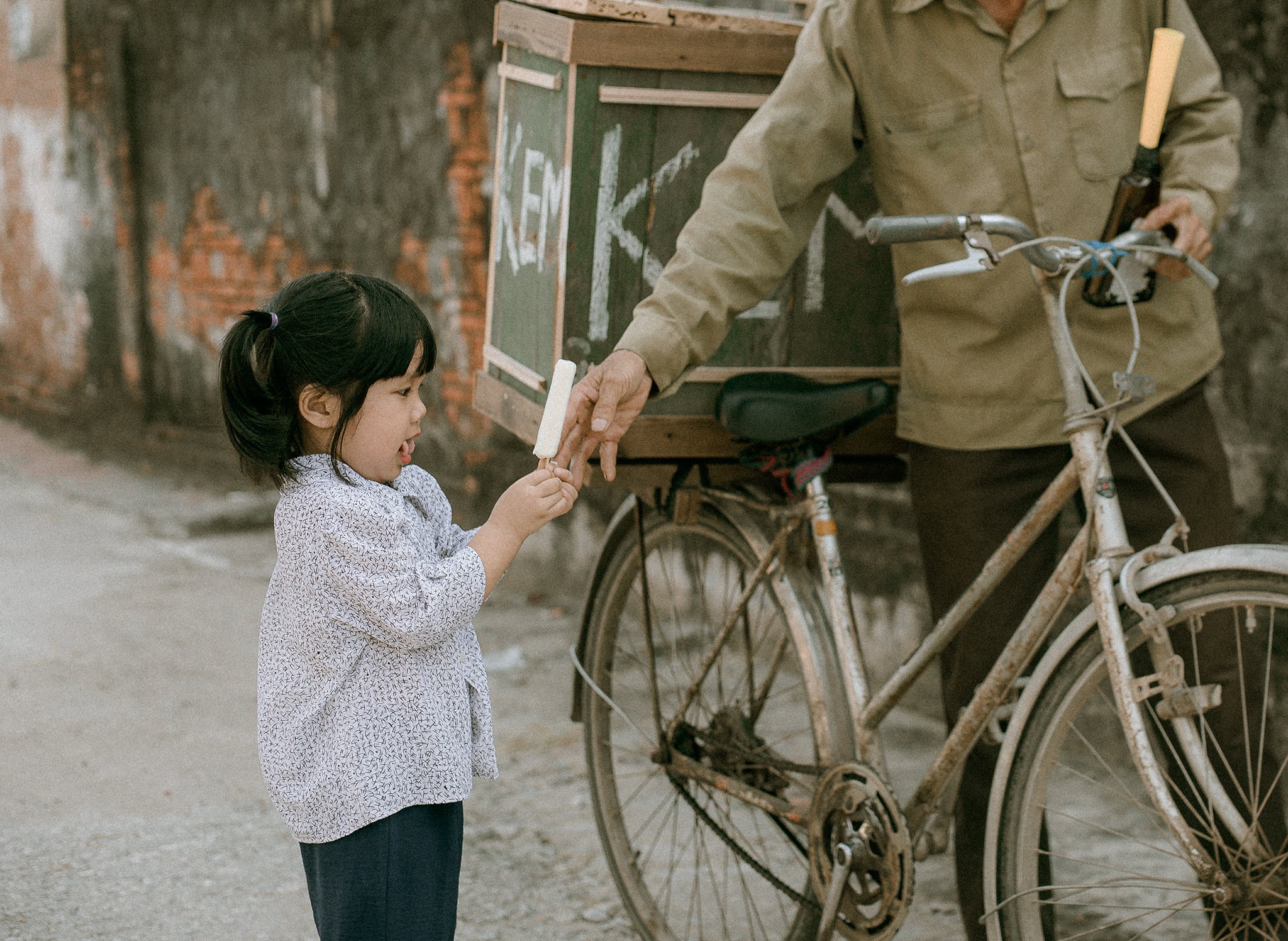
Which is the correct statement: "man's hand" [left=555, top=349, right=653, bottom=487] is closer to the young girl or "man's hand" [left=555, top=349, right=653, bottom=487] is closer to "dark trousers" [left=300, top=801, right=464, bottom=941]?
the young girl

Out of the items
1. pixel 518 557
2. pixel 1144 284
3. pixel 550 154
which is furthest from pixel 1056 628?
pixel 518 557

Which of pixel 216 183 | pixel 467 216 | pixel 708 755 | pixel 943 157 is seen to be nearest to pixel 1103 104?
pixel 943 157

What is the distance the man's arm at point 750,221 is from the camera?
2346 millimetres

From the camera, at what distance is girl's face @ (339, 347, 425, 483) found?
2012mm

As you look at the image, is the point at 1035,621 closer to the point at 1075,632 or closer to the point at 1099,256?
the point at 1075,632

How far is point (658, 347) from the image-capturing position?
2332mm

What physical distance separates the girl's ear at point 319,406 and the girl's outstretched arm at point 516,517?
0.87 feet

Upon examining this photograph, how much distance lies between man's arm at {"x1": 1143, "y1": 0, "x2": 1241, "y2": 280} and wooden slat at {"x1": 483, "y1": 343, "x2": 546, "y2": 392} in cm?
117

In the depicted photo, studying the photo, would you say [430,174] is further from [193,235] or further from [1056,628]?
[1056,628]

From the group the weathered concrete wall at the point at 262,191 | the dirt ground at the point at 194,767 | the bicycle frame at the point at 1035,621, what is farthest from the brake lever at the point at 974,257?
the weathered concrete wall at the point at 262,191

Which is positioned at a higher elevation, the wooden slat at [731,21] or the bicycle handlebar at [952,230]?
the wooden slat at [731,21]

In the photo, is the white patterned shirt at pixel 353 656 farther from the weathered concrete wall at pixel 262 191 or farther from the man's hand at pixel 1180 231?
the weathered concrete wall at pixel 262 191

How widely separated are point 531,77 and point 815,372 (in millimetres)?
824

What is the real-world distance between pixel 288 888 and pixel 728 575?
54.0 inches
